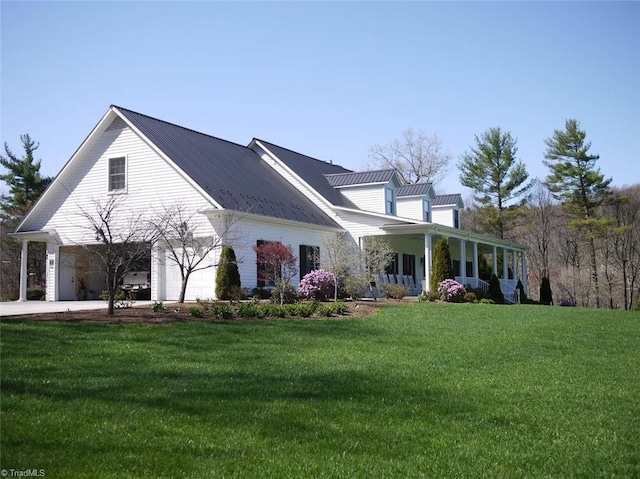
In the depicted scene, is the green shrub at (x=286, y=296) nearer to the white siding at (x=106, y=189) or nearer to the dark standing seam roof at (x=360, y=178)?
the white siding at (x=106, y=189)

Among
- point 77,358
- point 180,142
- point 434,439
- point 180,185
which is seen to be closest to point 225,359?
point 77,358

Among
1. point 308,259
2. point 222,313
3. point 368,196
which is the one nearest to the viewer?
point 222,313

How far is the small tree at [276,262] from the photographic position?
20375 mm

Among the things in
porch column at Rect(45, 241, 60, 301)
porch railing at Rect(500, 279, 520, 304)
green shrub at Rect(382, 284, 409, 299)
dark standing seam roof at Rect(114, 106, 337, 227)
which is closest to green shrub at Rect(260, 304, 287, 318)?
dark standing seam roof at Rect(114, 106, 337, 227)

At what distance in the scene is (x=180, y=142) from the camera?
953 inches

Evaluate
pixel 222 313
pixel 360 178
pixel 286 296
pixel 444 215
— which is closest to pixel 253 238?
pixel 286 296

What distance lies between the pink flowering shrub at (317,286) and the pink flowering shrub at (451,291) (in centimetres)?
514

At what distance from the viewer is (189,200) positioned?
2139 cm

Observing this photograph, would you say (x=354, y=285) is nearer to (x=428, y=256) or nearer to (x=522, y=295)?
(x=428, y=256)

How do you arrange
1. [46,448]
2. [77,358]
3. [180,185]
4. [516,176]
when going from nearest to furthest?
[46,448] → [77,358] → [180,185] → [516,176]

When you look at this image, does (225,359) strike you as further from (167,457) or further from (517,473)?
(517,473)

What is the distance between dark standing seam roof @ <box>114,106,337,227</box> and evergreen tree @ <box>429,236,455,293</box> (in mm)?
4849

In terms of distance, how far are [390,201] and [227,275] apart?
12423 mm

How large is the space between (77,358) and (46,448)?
12.3ft
